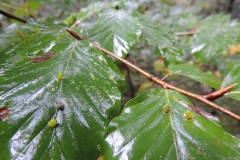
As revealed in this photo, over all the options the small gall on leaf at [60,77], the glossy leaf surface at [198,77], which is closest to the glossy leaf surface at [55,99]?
the small gall on leaf at [60,77]

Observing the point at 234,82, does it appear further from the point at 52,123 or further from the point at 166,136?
the point at 52,123

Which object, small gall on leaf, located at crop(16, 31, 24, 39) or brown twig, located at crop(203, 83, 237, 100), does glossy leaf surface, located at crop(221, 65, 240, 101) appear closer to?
brown twig, located at crop(203, 83, 237, 100)

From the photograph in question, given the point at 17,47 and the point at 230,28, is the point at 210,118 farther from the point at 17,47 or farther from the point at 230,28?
the point at 230,28

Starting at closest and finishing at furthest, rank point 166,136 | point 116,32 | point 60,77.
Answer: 1. point 166,136
2. point 60,77
3. point 116,32

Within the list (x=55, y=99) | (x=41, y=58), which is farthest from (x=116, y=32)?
(x=55, y=99)

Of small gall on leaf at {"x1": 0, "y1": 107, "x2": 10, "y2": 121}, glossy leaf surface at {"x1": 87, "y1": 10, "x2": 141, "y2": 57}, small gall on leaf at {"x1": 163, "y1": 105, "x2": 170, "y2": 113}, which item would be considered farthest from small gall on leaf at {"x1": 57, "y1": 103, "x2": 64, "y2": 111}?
glossy leaf surface at {"x1": 87, "y1": 10, "x2": 141, "y2": 57}

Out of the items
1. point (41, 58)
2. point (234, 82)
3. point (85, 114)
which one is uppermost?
point (41, 58)
